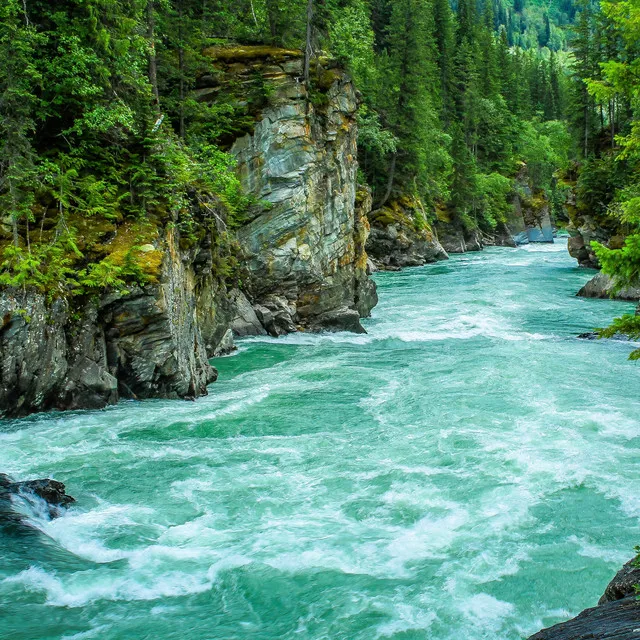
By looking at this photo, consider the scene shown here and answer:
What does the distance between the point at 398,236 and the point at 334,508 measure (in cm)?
3853

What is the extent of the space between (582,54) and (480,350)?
3611 cm

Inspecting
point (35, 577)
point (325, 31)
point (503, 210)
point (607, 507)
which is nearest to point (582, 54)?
point (503, 210)

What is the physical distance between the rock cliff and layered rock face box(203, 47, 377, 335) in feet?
0.13

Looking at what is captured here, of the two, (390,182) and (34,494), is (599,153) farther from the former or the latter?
(34,494)

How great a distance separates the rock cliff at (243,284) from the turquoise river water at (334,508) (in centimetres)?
87

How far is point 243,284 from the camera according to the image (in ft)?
79.3

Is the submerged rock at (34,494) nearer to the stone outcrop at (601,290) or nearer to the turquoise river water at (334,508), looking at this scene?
the turquoise river water at (334,508)

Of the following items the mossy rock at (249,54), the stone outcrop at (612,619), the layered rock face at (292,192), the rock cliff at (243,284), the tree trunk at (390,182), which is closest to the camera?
the stone outcrop at (612,619)

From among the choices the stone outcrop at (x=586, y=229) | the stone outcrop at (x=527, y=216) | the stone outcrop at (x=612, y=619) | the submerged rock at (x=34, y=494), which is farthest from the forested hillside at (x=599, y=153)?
the stone outcrop at (x=527, y=216)

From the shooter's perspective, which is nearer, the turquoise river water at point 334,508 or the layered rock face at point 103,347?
the turquoise river water at point 334,508

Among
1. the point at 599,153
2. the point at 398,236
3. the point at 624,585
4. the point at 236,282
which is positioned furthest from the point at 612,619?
the point at 599,153

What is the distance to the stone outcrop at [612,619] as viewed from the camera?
15.7 ft

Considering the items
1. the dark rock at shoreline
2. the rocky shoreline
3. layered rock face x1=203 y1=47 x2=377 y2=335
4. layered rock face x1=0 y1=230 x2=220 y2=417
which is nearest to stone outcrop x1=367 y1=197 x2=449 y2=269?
the rocky shoreline

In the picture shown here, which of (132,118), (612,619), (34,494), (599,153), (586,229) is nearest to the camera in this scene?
(612,619)
